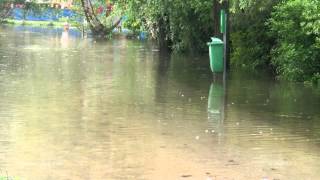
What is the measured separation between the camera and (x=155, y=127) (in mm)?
10742

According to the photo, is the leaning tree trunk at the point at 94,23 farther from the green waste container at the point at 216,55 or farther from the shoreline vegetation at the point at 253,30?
the green waste container at the point at 216,55

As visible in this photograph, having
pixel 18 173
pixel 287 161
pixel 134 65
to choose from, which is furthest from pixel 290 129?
pixel 134 65

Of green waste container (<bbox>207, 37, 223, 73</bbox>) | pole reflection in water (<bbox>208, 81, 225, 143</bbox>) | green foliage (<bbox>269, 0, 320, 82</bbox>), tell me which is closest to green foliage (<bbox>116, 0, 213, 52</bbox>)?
green waste container (<bbox>207, 37, 223, 73</bbox>)

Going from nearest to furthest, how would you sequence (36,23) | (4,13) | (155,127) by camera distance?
1. (155,127)
2. (4,13)
3. (36,23)

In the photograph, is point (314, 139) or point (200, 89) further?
point (200, 89)

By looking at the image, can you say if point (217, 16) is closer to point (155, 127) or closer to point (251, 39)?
point (251, 39)

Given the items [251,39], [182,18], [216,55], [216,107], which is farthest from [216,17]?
[216,107]

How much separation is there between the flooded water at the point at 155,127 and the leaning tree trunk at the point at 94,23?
111 ft

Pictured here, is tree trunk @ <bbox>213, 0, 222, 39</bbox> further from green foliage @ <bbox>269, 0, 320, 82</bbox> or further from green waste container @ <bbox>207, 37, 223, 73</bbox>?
green foliage @ <bbox>269, 0, 320, 82</bbox>

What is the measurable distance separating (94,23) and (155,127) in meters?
43.8

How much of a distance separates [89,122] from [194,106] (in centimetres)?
278

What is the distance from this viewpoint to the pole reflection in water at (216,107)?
1087cm

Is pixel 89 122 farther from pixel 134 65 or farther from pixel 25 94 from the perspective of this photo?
pixel 134 65

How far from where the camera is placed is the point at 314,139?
9.91 meters
